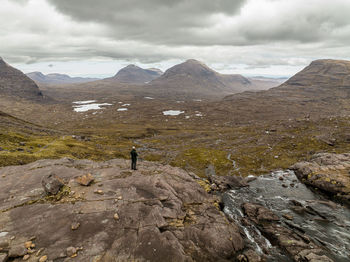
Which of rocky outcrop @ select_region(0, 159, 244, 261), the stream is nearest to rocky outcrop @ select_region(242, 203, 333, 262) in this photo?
the stream

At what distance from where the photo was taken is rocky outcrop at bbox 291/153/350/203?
160 feet

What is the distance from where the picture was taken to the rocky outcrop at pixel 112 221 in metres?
18.9

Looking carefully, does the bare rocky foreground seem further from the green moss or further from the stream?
the green moss

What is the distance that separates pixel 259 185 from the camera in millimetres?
58344

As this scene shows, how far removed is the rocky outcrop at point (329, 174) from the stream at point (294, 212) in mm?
2977

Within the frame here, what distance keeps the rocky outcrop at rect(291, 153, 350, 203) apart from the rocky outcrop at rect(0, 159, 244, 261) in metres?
38.8

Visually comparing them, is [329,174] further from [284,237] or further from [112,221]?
[112,221]

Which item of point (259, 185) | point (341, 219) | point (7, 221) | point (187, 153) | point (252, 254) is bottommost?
point (187, 153)

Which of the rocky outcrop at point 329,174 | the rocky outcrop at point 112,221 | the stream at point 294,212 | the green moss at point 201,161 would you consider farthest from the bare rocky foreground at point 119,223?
the green moss at point 201,161

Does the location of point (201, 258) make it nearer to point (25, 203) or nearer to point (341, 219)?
point (25, 203)

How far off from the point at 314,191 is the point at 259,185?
13986mm

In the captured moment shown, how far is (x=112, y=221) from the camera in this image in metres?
22.2

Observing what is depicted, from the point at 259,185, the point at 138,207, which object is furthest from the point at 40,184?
the point at 259,185

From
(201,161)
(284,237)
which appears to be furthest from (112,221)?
(201,161)
